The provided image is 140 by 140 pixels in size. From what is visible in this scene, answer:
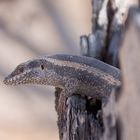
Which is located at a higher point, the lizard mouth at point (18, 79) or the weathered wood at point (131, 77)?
the lizard mouth at point (18, 79)

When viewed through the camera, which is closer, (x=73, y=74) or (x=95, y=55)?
(x=73, y=74)

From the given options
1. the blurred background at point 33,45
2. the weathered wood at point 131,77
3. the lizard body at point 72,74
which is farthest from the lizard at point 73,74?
the blurred background at point 33,45

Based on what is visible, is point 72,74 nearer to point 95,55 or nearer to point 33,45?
point 95,55

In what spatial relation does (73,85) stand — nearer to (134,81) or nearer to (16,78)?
(16,78)

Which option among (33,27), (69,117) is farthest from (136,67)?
(33,27)

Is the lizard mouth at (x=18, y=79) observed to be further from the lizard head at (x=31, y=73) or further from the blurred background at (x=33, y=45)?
the blurred background at (x=33, y=45)

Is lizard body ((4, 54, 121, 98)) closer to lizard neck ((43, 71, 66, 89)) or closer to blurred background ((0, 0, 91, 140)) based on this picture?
lizard neck ((43, 71, 66, 89))

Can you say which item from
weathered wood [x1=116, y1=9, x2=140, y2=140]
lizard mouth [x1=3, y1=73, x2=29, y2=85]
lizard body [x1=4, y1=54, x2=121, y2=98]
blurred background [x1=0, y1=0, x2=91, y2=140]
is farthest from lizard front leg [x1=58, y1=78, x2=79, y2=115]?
blurred background [x1=0, y1=0, x2=91, y2=140]

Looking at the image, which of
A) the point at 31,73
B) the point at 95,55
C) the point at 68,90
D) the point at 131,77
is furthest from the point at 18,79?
the point at 131,77
